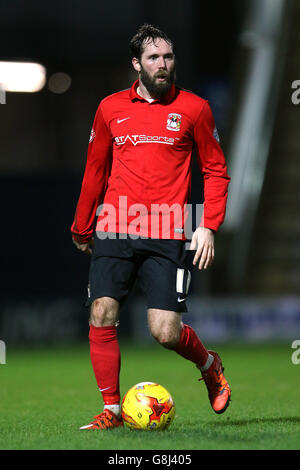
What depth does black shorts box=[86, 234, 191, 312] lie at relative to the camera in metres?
6.05

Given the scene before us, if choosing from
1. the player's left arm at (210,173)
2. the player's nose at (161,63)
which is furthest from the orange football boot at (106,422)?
the player's nose at (161,63)

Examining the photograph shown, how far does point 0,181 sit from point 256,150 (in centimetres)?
400

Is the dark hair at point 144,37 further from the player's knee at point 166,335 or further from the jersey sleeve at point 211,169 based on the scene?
the player's knee at point 166,335

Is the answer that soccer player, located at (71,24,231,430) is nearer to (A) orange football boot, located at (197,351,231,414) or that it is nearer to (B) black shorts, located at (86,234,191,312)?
(B) black shorts, located at (86,234,191,312)

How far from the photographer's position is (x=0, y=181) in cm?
1594

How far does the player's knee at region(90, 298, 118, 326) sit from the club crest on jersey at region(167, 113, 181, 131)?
1098mm

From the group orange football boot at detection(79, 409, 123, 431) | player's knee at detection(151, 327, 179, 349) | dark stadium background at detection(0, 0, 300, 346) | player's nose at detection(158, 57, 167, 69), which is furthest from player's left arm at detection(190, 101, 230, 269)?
dark stadium background at detection(0, 0, 300, 346)

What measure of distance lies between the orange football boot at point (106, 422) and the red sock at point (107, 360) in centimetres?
9

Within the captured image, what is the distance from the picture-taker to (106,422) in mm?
5984

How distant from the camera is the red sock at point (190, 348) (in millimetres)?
6230

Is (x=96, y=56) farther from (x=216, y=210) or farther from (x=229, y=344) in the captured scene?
(x=216, y=210)

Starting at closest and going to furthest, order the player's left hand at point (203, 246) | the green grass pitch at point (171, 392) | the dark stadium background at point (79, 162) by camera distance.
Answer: the green grass pitch at point (171, 392) < the player's left hand at point (203, 246) < the dark stadium background at point (79, 162)

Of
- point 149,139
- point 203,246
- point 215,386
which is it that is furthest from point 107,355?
point 149,139
